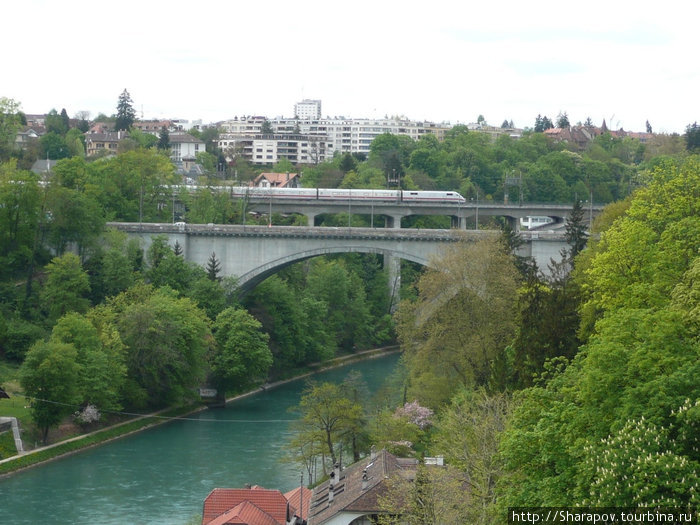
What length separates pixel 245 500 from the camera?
29.4 metres

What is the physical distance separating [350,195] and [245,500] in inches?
1711

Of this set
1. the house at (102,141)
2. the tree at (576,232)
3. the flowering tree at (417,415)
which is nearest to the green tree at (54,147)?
the house at (102,141)

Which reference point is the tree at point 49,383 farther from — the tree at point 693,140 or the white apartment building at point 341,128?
the white apartment building at point 341,128

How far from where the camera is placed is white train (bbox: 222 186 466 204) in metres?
71.5

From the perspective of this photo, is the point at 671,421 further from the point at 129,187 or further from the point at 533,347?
the point at 129,187

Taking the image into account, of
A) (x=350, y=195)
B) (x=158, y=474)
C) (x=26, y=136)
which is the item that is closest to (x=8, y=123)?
(x=350, y=195)

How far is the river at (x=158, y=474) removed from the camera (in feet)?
111

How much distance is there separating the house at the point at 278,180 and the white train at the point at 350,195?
25.1 meters

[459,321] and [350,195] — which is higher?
[350,195]

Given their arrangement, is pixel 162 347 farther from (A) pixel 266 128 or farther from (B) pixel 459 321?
(A) pixel 266 128

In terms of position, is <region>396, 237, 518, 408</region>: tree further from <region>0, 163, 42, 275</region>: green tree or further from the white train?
the white train

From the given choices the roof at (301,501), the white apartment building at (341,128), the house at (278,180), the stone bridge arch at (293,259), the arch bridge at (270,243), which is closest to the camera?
the roof at (301,501)

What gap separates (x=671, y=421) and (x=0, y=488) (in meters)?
23.2

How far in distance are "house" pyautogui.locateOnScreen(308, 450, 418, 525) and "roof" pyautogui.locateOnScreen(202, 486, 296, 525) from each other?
0.74 meters
